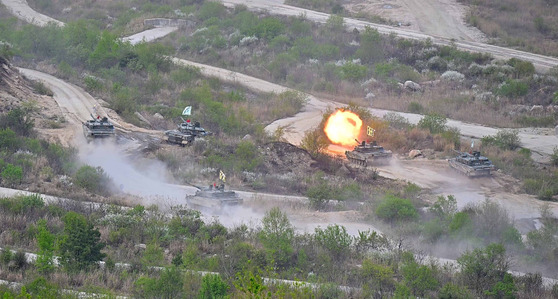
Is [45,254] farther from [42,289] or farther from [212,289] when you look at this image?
[212,289]

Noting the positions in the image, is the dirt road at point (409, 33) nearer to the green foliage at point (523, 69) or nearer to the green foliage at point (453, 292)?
the green foliage at point (523, 69)

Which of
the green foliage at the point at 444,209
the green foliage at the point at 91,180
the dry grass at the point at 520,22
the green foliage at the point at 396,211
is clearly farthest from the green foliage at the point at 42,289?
the dry grass at the point at 520,22

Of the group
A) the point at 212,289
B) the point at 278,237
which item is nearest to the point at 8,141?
the point at 278,237

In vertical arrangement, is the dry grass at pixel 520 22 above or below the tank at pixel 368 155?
above

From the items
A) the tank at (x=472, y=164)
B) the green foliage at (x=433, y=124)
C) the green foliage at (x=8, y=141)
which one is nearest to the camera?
the green foliage at (x=8, y=141)

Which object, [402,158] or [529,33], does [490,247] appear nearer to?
[402,158]

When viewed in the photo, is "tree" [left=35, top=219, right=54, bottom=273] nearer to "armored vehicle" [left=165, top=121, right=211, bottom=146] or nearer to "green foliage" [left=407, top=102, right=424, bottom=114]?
"armored vehicle" [left=165, top=121, right=211, bottom=146]

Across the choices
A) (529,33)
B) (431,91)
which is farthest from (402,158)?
(529,33)
